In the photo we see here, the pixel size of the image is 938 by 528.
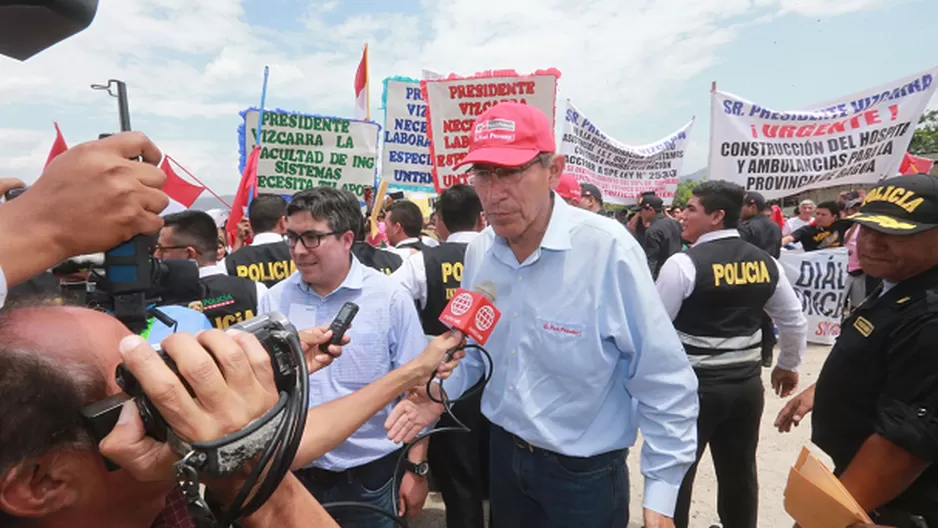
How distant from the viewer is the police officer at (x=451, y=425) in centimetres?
328

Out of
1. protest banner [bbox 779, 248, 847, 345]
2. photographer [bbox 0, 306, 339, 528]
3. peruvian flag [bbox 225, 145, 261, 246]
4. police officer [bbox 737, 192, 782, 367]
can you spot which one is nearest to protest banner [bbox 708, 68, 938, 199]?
police officer [bbox 737, 192, 782, 367]

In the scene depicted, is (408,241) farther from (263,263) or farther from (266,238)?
(263,263)

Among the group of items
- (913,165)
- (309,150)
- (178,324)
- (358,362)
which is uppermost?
(309,150)

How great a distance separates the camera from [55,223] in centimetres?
74

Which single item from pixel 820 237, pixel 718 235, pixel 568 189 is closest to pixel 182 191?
pixel 568 189

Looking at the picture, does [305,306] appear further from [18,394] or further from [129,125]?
[18,394]

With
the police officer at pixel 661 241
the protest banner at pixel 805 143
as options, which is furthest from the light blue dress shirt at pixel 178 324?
the police officer at pixel 661 241

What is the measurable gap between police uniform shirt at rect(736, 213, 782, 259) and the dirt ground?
2.40 meters

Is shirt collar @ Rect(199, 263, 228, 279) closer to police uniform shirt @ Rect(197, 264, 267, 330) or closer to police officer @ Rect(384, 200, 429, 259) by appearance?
police uniform shirt @ Rect(197, 264, 267, 330)

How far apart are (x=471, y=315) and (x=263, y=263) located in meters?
2.89

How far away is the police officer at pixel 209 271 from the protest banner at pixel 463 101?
7.60 ft

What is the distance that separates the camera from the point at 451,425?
3.49 meters

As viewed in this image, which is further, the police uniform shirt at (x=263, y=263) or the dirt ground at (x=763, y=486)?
the police uniform shirt at (x=263, y=263)

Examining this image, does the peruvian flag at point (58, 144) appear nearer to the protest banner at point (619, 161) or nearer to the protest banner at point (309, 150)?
the protest banner at point (309, 150)
